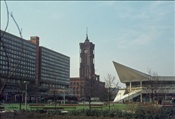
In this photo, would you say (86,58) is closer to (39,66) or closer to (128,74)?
(39,66)

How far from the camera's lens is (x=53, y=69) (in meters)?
149

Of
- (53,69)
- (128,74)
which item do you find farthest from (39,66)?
(128,74)

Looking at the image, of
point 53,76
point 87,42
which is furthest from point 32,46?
point 87,42

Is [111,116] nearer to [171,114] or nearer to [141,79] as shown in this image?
[171,114]

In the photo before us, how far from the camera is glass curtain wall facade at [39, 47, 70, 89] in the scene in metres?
139

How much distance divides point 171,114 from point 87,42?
146 m

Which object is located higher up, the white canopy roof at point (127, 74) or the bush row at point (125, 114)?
the white canopy roof at point (127, 74)

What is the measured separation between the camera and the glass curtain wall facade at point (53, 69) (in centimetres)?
13885

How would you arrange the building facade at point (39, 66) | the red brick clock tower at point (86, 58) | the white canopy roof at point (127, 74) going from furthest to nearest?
the red brick clock tower at point (86, 58) → the white canopy roof at point (127, 74) → the building facade at point (39, 66)

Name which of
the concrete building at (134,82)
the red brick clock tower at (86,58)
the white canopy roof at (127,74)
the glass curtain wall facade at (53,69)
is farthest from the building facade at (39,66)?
the concrete building at (134,82)

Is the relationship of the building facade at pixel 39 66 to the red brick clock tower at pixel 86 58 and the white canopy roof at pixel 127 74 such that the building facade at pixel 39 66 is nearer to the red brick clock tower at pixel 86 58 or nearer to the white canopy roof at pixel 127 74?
the red brick clock tower at pixel 86 58

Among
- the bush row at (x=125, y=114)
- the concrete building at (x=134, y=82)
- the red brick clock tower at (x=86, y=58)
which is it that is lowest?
the bush row at (x=125, y=114)

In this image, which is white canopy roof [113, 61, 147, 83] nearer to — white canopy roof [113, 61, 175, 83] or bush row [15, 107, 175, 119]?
white canopy roof [113, 61, 175, 83]

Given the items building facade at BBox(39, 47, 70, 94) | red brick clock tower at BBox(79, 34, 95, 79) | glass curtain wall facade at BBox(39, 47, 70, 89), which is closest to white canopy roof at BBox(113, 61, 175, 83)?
building facade at BBox(39, 47, 70, 94)
